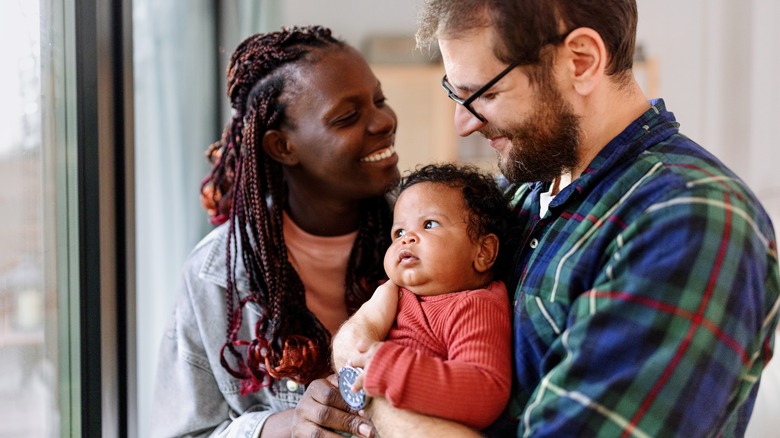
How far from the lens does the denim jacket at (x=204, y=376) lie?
1.74 m

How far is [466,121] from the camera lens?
140 cm

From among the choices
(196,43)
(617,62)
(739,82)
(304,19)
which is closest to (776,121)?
(739,82)

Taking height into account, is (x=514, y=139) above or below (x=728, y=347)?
above

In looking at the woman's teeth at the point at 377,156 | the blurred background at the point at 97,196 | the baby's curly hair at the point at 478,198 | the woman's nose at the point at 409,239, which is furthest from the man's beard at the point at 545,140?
the blurred background at the point at 97,196

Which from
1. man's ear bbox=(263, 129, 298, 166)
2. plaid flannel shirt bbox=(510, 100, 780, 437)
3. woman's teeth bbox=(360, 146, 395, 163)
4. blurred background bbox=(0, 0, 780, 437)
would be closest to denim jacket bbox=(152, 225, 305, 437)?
blurred background bbox=(0, 0, 780, 437)

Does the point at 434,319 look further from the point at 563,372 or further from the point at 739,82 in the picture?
the point at 739,82

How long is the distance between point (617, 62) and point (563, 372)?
53 centimetres

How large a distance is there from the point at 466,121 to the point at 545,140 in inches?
5.7

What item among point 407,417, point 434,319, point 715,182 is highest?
point 715,182

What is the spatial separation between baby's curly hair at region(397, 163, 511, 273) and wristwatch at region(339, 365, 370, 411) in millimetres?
320

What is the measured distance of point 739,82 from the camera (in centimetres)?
516

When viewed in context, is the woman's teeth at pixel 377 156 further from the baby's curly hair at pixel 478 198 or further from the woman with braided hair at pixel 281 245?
the baby's curly hair at pixel 478 198

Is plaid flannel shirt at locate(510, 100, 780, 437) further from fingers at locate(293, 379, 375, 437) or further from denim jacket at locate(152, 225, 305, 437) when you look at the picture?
denim jacket at locate(152, 225, 305, 437)

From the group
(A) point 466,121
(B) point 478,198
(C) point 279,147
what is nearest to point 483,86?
(A) point 466,121
